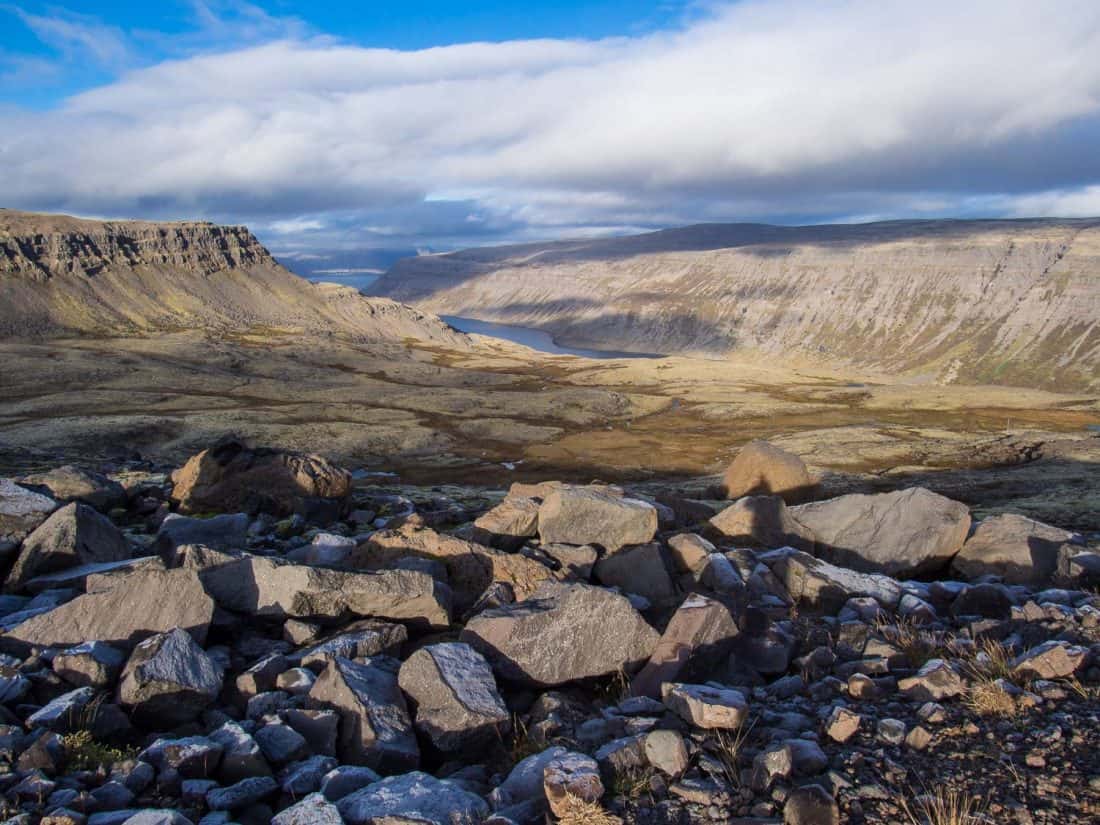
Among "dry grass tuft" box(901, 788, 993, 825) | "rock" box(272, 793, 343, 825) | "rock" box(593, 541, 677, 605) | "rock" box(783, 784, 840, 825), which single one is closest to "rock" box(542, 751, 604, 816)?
"rock" box(783, 784, 840, 825)

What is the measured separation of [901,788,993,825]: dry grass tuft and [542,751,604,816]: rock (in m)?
3.12

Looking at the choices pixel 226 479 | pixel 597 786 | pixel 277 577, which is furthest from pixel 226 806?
pixel 226 479

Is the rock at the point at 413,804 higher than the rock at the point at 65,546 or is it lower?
lower

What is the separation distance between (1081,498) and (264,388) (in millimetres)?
109316

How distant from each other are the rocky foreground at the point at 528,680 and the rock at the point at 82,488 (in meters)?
4.29

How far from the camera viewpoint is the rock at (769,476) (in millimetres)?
36781

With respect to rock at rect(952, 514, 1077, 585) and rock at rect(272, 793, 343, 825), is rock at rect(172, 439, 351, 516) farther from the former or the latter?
rock at rect(952, 514, 1077, 585)

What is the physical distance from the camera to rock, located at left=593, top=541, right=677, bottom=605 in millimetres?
14219

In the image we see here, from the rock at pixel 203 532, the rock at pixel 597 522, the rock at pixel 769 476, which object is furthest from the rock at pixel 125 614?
the rock at pixel 769 476

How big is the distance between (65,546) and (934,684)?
608 inches

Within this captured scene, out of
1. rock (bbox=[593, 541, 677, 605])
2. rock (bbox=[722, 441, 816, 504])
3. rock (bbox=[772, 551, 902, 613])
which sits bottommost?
rock (bbox=[722, 441, 816, 504])

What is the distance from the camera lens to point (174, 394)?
105625mm

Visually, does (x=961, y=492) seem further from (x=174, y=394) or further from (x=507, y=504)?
(x=174, y=394)

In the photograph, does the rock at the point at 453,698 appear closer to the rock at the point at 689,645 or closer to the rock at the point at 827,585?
the rock at the point at 689,645
